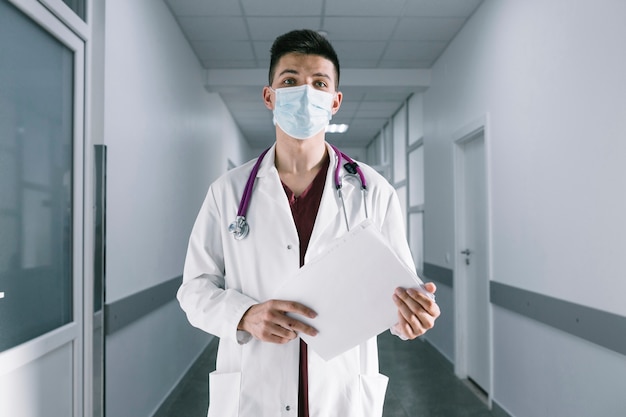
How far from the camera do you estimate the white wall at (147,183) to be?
7.48 ft

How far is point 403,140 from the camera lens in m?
6.13

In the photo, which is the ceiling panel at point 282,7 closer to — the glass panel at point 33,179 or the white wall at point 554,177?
the white wall at point 554,177

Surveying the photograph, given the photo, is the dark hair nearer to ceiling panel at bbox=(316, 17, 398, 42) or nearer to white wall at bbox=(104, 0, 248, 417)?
white wall at bbox=(104, 0, 248, 417)

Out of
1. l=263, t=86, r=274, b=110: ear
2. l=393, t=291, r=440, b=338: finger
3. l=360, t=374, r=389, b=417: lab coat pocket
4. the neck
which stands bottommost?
l=360, t=374, r=389, b=417: lab coat pocket

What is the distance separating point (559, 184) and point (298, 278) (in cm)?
183

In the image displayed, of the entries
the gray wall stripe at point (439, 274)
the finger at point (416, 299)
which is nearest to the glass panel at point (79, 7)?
the finger at point (416, 299)

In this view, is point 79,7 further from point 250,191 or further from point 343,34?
point 343,34

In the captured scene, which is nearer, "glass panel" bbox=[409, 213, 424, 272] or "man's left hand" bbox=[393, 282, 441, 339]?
"man's left hand" bbox=[393, 282, 441, 339]

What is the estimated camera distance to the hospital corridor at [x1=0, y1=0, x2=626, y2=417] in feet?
A: 3.63

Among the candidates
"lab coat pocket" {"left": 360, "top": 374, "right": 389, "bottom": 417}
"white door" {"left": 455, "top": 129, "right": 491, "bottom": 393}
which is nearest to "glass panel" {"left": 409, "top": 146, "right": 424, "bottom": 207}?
"white door" {"left": 455, "top": 129, "right": 491, "bottom": 393}

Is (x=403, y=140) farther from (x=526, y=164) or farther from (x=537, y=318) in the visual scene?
(x=537, y=318)

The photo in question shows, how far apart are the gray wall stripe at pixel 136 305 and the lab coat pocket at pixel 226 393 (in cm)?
124

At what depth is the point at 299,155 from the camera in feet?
4.18

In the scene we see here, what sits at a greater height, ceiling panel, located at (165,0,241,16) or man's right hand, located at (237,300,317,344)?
ceiling panel, located at (165,0,241,16)
